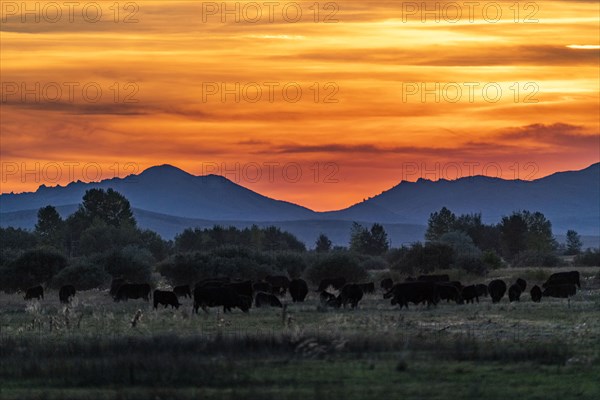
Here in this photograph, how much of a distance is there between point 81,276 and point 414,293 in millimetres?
33172

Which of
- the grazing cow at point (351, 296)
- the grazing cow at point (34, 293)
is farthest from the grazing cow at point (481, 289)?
the grazing cow at point (34, 293)

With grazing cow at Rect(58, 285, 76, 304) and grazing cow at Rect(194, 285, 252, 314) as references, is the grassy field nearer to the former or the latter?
grazing cow at Rect(194, 285, 252, 314)

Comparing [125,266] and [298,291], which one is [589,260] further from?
[298,291]

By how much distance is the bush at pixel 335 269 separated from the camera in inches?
3167

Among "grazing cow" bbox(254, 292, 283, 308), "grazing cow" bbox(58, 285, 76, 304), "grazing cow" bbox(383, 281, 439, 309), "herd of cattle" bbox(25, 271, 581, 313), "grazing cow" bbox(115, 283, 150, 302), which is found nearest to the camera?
"herd of cattle" bbox(25, 271, 581, 313)

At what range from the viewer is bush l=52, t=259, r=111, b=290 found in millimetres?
75812

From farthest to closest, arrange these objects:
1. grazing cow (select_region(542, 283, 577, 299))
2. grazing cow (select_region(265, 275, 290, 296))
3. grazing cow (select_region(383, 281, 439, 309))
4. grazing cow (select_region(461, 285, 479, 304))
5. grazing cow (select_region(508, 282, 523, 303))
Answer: grazing cow (select_region(265, 275, 290, 296)) < grazing cow (select_region(542, 283, 577, 299)) < grazing cow (select_region(508, 282, 523, 303)) < grazing cow (select_region(461, 285, 479, 304)) < grazing cow (select_region(383, 281, 439, 309))

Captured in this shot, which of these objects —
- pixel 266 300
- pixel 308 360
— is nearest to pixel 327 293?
pixel 266 300

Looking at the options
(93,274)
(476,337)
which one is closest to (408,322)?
(476,337)

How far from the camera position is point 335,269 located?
80.4 metres

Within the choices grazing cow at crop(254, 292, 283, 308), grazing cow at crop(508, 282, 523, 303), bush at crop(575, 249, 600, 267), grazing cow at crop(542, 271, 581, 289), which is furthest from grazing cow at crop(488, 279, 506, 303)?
bush at crop(575, 249, 600, 267)

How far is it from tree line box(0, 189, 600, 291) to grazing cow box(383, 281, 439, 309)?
2900 cm

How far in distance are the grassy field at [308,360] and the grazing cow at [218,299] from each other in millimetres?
6646

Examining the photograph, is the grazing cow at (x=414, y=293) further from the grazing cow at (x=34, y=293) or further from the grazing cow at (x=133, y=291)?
the grazing cow at (x=34, y=293)
